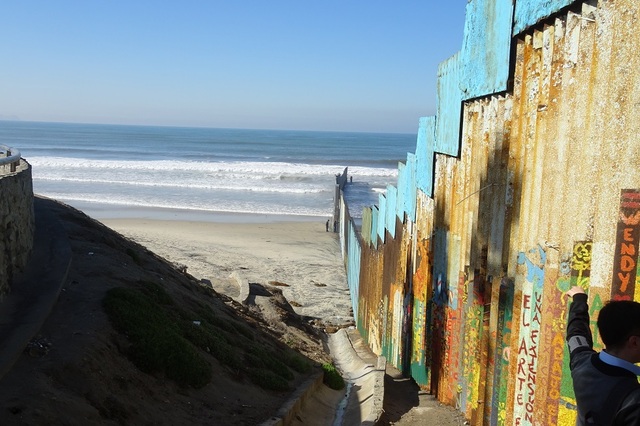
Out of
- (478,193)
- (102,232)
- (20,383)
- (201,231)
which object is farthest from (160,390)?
(201,231)

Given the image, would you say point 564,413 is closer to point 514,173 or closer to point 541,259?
point 541,259

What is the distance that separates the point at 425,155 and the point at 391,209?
297 centimetres

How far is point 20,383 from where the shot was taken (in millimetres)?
5938

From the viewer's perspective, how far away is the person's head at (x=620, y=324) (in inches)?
124

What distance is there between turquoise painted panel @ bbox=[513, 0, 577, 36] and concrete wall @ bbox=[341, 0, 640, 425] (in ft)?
0.05

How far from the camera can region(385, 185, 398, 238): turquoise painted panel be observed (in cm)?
1139

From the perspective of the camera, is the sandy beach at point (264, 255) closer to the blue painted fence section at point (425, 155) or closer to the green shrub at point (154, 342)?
the green shrub at point (154, 342)

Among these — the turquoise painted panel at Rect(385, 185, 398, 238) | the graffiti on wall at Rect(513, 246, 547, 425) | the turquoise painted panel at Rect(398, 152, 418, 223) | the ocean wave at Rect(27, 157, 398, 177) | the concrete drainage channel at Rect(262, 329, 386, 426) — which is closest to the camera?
the graffiti on wall at Rect(513, 246, 547, 425)

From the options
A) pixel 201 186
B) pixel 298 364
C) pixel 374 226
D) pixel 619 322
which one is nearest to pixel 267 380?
pixel 298 364

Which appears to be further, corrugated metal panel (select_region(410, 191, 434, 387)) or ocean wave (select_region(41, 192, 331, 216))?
ocean wave (select_region(41, 192, 331, 216))

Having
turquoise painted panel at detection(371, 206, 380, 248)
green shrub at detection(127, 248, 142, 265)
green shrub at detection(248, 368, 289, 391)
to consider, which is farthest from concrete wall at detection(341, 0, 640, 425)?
green shrub at detection(127, 248, 142, 265)

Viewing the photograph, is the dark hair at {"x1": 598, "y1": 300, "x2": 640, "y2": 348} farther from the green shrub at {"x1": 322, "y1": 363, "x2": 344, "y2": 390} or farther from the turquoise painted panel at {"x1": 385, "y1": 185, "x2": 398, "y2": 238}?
the turquoise painted panel at {"x1": 385, "y1": 185, "x2": 398, "y2": 238}

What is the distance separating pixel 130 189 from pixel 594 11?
45.4 m

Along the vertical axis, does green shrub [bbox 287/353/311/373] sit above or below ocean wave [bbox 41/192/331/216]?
above
